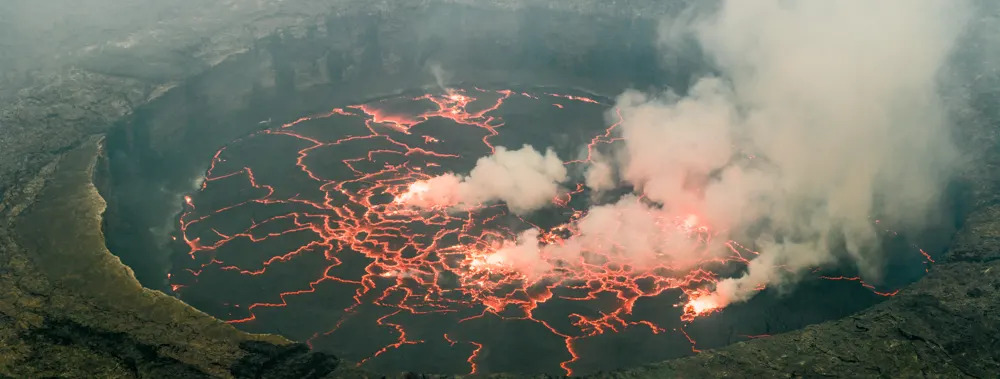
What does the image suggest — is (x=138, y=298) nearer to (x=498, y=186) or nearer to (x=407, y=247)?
(x=407, y=247)

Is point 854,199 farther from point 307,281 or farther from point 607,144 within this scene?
point 307,281

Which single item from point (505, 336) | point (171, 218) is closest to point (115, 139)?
point (171, 218)

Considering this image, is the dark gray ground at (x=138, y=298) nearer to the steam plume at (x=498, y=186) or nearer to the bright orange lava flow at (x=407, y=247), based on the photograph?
the bright orange lava flow at (x=407, y=247)

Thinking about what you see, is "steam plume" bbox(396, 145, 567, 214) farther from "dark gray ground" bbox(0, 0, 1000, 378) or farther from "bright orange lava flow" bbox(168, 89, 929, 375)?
"dark gray ground" bbox(0, 0, 1000, 378)

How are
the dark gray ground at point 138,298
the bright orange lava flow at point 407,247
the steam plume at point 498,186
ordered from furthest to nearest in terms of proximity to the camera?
the steam plume at point 498,186 < the bright orange lava flow at point 407,247 < the dark gray ground at point 138,298

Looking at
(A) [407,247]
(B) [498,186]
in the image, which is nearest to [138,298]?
(A) [407,247]

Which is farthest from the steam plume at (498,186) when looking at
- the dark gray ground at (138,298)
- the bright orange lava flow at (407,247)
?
the dark gray ground at (138,298)

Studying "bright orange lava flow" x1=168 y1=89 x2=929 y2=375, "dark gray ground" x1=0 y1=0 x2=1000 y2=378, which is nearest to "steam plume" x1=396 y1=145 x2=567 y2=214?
"bright orange lava flow" x1=168 y1=89 x2=929 y2=375
